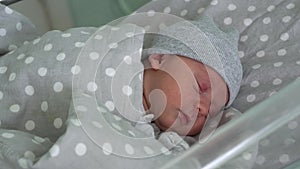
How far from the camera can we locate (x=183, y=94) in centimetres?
107

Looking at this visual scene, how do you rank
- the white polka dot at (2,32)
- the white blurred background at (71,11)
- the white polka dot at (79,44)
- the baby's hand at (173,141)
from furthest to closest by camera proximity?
the white blurred background at (71,11)
the white polka dot at (2,32)
the white polka dot at (79,44)
the baby's hand at (173,141)

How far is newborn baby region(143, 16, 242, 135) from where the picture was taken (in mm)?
1076

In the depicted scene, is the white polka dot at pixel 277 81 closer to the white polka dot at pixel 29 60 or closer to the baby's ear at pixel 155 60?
the baby's ear at pixel 155 60

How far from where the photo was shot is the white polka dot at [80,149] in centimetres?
83

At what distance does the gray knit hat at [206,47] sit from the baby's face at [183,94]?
0.5 inches

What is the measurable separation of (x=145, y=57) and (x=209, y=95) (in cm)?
16

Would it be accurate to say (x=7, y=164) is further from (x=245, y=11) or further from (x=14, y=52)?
(x=245, y=11)

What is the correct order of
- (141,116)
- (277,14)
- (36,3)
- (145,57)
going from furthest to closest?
(36,3)
(277,14)
(145,57)
(141,116)

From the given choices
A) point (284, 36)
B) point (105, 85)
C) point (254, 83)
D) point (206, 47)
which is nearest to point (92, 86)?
point (105, 85)

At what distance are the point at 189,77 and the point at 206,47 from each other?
0.07 meters

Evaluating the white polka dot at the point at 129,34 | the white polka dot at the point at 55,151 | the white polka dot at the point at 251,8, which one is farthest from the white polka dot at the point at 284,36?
the white polka dot at the point at 55,151

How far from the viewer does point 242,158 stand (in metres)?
0.80

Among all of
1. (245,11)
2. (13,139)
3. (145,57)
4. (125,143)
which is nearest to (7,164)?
(13,139)

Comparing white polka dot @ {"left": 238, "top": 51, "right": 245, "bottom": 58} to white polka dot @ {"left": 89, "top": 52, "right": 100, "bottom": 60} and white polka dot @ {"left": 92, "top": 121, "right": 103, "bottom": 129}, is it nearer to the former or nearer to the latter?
white polka dot @ {"left": 89, "top": 52, "right": 100, "bottom": 60}
